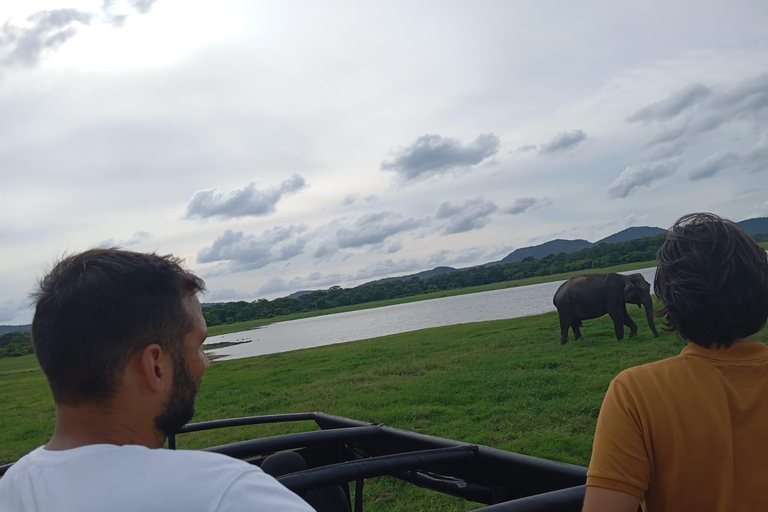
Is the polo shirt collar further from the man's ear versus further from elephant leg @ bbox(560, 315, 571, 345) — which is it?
elephant leg @ bbox(560, 315, 571, 345)

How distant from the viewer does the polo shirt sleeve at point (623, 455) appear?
1.67 metres

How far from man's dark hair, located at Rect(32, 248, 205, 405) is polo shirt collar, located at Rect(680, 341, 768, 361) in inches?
57.2

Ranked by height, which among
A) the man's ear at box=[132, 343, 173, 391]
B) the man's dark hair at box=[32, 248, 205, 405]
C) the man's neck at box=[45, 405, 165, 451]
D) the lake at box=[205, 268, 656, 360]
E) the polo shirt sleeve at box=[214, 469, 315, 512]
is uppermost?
the man's dark hair at box=[32, 248, 205, 405]

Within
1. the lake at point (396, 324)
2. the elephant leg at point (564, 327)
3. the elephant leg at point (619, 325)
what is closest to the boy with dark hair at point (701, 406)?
the elephant leg at point (619, 325)

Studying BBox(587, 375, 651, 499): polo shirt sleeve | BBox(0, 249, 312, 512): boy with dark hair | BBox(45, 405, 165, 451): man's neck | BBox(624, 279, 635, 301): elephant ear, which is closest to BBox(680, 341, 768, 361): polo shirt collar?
BBox(587, 375, 651, 499): polo shirt sleeve

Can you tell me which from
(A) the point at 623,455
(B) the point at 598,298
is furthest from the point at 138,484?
(B) the point at 598,298

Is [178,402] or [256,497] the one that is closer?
[256,497]

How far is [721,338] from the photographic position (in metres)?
1.73

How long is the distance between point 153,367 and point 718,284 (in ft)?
5.01

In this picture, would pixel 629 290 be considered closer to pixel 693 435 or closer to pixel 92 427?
pixel 693 435

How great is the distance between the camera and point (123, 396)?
1374mm

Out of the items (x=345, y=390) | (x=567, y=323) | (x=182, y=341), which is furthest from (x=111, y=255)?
(x=567, y=323)

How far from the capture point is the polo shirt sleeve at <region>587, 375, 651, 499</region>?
167 cm

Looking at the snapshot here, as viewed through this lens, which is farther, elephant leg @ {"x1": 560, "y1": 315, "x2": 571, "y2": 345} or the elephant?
the elephant
